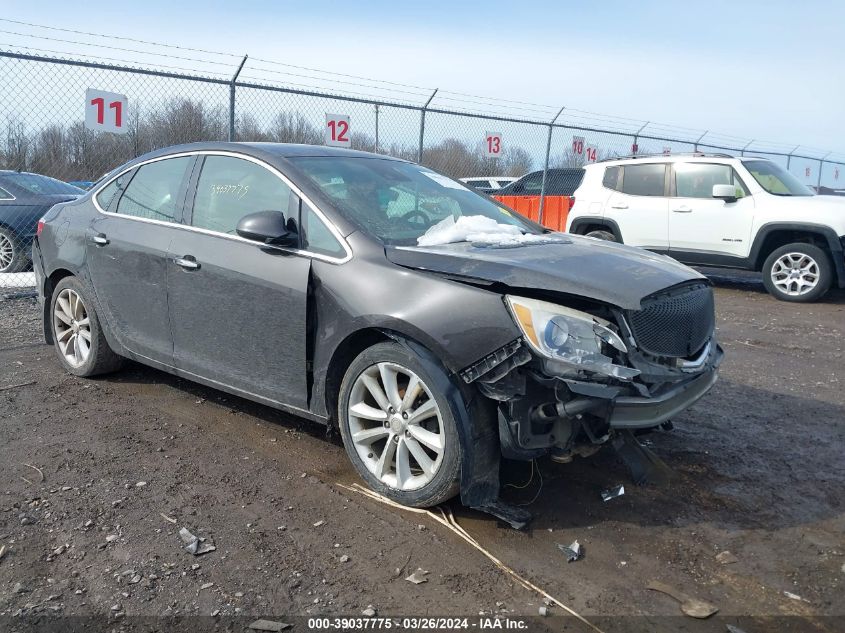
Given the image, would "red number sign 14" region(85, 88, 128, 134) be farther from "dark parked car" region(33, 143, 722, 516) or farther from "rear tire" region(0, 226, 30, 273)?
"dark parked car" region(33, 143, 722, 516)

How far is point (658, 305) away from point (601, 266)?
0.32m

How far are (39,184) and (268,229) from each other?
25.8ft

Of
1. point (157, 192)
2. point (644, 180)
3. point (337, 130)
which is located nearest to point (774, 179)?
point (644, 180)

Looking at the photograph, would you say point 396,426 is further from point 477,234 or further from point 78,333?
point 78,333

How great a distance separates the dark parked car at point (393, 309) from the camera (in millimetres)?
3150

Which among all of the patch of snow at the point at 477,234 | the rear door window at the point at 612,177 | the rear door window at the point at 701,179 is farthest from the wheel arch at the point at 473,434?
the rear door window at the point at 612,177

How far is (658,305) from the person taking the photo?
3.40 metres

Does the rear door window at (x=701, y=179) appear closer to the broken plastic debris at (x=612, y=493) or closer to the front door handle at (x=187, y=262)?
the broken plastic debris at (x=612, y=493)

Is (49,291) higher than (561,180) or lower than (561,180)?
lower

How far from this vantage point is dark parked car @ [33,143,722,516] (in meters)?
3.15

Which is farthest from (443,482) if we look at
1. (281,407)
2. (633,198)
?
(633,198)

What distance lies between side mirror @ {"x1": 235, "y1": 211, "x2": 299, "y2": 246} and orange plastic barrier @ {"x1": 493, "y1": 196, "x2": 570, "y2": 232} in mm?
10811

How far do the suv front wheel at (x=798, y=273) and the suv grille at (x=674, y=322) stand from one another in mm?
6692

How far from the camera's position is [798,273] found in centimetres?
966
